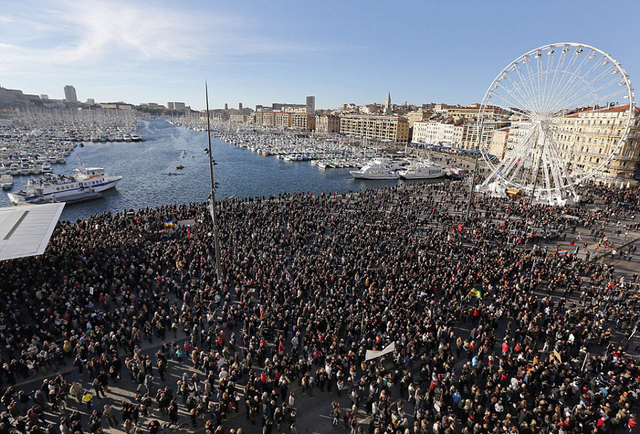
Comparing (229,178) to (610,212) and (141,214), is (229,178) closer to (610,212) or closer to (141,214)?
(141,214)

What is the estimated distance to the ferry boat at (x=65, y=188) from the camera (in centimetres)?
4072

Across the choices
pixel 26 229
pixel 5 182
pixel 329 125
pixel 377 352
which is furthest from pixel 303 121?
pixel 377 352

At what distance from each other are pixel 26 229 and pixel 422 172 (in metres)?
59.9

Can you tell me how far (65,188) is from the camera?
43406 millimetres

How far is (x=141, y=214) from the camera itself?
3066 cm

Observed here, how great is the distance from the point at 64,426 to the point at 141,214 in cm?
2452

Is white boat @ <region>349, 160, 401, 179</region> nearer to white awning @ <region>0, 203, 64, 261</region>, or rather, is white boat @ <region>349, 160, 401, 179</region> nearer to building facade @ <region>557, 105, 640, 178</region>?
building facade @ <region>557, 105, 640, 178</region>

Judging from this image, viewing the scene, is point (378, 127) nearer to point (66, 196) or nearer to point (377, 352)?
point (66, 196)

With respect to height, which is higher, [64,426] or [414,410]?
[64,426]

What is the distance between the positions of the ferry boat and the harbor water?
1217 mm

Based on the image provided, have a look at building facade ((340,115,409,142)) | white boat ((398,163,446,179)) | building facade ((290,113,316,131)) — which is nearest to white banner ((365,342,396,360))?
white boat ((398,163,446,179))

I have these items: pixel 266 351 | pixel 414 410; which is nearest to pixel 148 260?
pixel 266 351

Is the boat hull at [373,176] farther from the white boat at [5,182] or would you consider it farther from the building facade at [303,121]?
the building facade at [303,121]

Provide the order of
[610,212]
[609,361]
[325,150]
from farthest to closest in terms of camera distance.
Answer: [325,150] < [610,212] < [609,361]
